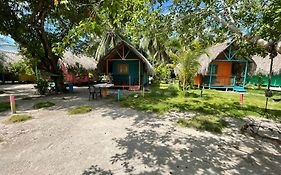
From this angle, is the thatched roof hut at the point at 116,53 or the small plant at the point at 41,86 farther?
the thatched roof hut at the point at 116,53

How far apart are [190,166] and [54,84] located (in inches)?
531

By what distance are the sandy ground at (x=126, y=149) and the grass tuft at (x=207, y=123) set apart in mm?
297

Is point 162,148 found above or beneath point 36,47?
beneath

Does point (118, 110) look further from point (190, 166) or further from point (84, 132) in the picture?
point (190, 166)

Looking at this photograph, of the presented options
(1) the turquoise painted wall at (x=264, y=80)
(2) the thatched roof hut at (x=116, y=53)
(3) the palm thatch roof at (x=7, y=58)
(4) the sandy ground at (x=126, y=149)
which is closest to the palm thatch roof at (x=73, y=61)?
(2) the thatched roof hut at (x=116, y=53)

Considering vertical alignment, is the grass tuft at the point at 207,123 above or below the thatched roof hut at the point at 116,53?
below

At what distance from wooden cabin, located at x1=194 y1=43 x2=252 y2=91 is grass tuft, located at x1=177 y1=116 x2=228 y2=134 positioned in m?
11.3

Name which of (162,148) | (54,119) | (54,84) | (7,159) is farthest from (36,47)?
(162,148)

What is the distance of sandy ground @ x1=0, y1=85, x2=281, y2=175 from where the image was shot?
3670 mm

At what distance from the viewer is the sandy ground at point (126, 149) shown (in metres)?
3.67

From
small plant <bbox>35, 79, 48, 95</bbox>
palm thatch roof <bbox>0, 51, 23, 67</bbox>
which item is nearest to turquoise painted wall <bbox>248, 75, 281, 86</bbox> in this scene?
small plant <bbox>35, 79, 48, 95</bbox>

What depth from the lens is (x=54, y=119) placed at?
6.96 m

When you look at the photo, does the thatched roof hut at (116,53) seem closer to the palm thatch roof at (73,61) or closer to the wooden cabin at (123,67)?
the wooden cabin at (123,67)

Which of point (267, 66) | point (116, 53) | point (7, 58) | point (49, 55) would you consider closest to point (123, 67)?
point (116, 53)
